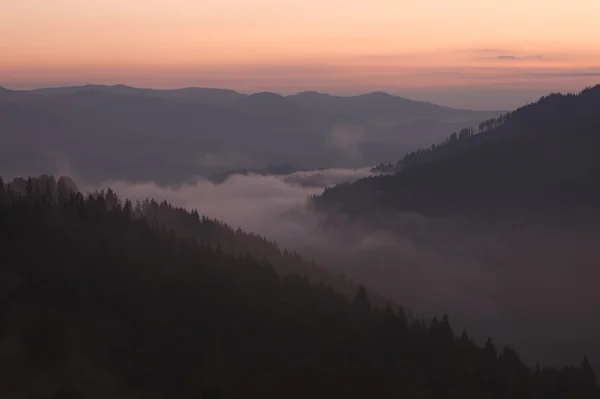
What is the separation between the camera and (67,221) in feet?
614

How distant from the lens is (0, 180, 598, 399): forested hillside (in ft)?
361

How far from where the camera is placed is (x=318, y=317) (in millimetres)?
168000

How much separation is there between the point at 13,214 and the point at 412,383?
361 feet

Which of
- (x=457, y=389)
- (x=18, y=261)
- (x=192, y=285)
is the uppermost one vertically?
(x=18, y=261)

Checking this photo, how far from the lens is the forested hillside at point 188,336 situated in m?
110

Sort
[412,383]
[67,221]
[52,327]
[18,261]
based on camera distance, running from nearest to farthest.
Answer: [52,327] → [412,383] → [18,261] → [67,221]

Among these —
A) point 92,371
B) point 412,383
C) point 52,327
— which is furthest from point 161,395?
point 412,383

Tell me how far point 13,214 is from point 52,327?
75.8m

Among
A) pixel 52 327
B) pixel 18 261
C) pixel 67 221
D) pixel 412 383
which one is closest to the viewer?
pixel 52 327

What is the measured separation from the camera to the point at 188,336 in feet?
457

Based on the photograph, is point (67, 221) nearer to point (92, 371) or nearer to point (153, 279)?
point (153, 279)

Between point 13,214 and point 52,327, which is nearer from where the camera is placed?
point 52,327

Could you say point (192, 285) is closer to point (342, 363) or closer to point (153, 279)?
point (153, 279)

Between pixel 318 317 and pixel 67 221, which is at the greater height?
pixel 67 221
